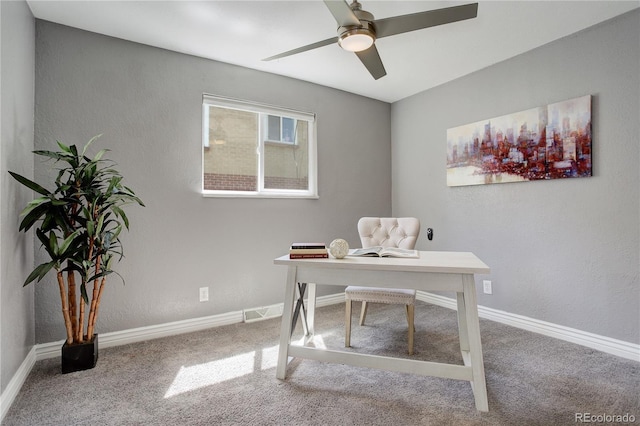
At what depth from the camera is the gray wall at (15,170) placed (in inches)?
67.0

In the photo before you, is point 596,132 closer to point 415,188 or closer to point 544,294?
point 544,294

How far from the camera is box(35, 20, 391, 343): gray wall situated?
2.39 meters

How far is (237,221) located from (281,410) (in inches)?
71.6

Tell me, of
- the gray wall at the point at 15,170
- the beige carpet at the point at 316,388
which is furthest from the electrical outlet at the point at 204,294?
the gray wall at the point at 15,170

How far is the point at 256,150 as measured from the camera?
3.28m

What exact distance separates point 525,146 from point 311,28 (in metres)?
2.11

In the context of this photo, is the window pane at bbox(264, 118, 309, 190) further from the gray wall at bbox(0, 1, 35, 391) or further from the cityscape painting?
the gray wall at bbox(0, 1, 35, 391)

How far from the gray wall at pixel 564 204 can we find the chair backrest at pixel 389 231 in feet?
3.13

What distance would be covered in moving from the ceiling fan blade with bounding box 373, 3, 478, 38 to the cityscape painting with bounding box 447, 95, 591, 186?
1514 mm

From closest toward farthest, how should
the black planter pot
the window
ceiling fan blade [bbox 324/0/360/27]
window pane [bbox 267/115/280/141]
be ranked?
1. ceiling fan blade [bbox 324/0/360/27]
2. the black planter pot
3. the window
4. window pane [bbox 267/115/280/141]

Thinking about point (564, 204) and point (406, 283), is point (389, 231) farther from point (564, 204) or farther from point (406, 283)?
point (564, 204)

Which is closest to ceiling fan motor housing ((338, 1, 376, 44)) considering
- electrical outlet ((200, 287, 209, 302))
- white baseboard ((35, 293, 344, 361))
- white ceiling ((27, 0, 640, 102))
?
white ceiling ((27, 0, 640, 102))

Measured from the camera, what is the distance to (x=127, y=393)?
1839 millimetres

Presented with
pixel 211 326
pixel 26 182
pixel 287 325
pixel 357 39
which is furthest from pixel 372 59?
pixel 211 326
